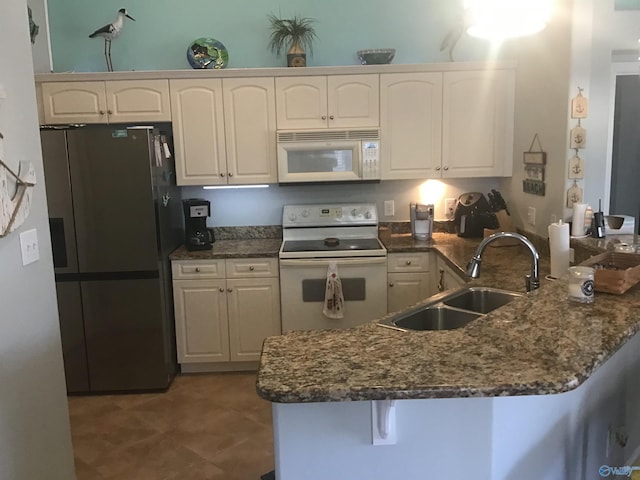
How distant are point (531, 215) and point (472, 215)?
1.58ft

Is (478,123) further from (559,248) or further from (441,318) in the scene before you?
(441,318)

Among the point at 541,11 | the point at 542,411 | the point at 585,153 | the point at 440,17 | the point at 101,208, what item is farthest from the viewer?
the point at 440,17

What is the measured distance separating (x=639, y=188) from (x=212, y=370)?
3.12 metres

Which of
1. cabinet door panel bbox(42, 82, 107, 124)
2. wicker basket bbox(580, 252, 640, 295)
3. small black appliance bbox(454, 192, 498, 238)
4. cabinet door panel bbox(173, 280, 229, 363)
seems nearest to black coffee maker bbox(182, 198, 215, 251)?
cabinet door panel bbox(173, 280, 229, 363)

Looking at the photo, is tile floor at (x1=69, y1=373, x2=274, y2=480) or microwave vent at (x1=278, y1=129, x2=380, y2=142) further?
microwave vent at (x1=278, y1=129, x2=380, y2=142)

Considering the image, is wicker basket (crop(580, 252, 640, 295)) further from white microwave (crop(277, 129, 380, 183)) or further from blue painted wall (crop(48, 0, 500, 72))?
blue painted wall (crop(48, 0, 500, 72))

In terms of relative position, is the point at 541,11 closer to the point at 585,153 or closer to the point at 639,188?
the point at 585,153

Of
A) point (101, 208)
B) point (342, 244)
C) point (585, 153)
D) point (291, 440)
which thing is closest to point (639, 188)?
point (585, 153)

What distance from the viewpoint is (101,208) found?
3.39 m

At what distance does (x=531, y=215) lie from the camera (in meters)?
3.53

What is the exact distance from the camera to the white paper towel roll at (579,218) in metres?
2.88

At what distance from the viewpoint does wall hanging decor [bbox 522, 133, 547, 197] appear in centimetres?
332

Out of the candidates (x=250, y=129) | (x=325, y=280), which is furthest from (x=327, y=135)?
(x=325, y=280)

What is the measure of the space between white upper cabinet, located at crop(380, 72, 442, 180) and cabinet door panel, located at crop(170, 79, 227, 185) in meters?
1.15
